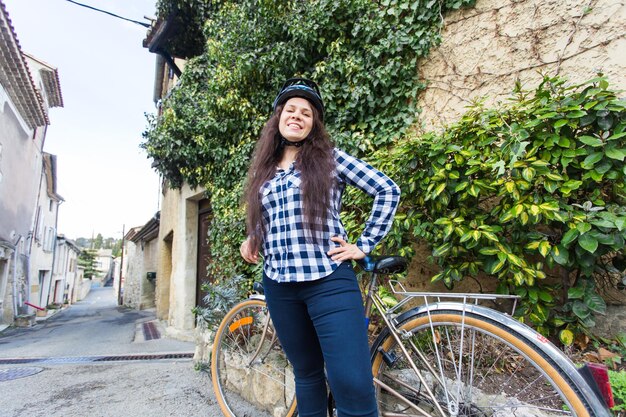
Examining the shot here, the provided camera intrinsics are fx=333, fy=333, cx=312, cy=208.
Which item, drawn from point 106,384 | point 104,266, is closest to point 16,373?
point 106,384

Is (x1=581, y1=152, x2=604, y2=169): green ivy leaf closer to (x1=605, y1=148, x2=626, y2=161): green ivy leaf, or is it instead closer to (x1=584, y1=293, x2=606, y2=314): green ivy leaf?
(x1=605, y1=148, x2=626, y2=161): green ivy leaf

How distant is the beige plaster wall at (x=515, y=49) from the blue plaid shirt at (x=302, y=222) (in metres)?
1.53

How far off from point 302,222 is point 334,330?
44 centimetres

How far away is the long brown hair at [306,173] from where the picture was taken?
137 cm

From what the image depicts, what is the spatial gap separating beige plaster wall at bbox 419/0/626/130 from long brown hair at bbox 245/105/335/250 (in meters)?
1.55

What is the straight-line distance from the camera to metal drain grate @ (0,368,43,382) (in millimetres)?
3419

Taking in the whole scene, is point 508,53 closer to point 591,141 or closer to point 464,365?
point 591,141

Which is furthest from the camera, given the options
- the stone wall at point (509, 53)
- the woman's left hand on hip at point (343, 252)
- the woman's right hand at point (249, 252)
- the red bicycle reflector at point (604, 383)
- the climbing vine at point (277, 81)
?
the climbing vine at point (277, 81)

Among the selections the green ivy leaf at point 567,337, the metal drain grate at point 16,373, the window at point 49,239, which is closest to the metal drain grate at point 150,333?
the metal drain grate at point 16,373

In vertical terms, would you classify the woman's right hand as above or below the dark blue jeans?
above

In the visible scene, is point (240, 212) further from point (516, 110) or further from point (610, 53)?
point (610, 53)

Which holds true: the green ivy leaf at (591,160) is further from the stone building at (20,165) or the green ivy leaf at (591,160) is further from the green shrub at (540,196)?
the stone building at (20,165)

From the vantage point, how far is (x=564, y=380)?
1110 mm

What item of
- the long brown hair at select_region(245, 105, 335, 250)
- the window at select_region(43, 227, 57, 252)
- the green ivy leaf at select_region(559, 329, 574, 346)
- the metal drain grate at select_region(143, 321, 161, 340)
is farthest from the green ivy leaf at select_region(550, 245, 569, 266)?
the window at select_region(43, 227, 57, 252)
